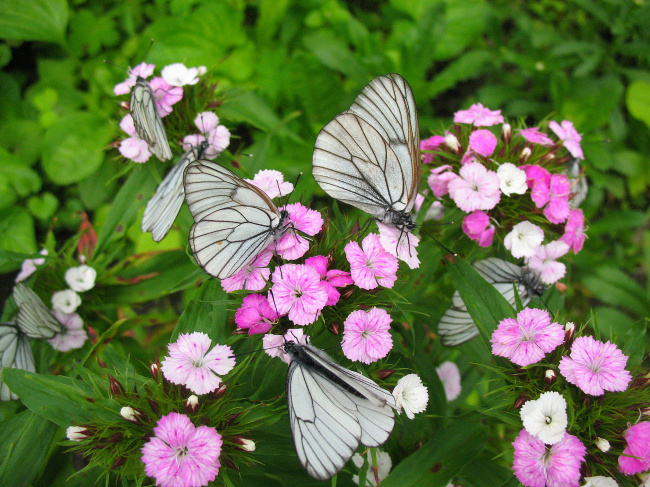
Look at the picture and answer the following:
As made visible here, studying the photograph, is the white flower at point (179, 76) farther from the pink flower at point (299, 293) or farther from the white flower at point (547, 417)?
the white flower at point (547, 417)

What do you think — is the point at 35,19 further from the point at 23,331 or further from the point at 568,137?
the point at 568,137

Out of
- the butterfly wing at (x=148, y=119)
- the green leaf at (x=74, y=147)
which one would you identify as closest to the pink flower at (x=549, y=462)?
the butterfly wing at (x=148, y=119)

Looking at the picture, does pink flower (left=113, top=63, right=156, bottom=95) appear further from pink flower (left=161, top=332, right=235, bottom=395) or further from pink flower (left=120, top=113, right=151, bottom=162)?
→ pink flower (left=161, top=332, right=235, bottom=395)

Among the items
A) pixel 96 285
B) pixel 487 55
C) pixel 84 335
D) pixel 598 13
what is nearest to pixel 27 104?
pixel 96 285

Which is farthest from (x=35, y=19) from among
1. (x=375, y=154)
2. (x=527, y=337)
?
(x=527, y=337)

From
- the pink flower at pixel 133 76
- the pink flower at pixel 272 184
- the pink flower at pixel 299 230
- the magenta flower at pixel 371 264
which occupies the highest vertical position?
the pink flower at pixel 133 76

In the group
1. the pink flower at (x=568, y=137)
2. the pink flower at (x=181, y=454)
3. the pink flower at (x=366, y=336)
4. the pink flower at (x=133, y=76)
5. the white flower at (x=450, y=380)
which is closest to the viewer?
the pink flower at (x=181, y=454)
